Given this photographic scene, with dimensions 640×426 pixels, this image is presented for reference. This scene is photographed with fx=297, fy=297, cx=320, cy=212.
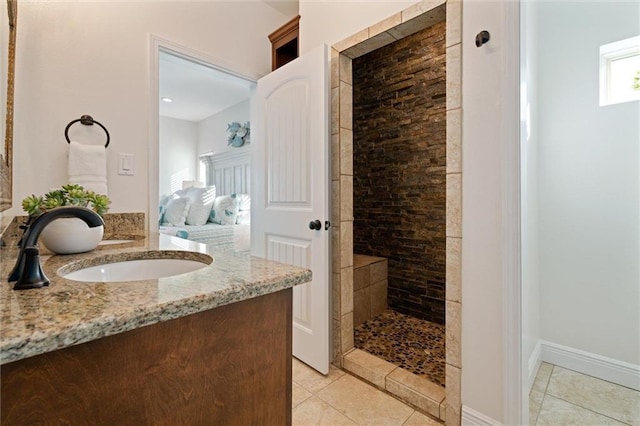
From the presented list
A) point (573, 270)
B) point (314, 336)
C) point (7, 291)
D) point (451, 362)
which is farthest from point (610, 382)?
point (7, 291)

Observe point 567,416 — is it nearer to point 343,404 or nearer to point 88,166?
point 343,404

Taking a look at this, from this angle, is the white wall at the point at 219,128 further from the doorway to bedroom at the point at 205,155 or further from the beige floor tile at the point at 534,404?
the beige floor tile at the point at 534,404

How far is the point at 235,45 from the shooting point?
7.42ft

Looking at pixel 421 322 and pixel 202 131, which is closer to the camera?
pixel 421 322

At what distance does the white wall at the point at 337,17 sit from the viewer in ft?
5.32

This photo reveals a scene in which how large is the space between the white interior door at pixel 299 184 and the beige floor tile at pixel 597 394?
52.5 inches

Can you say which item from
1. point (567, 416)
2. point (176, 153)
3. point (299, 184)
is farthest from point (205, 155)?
point (567, 416)

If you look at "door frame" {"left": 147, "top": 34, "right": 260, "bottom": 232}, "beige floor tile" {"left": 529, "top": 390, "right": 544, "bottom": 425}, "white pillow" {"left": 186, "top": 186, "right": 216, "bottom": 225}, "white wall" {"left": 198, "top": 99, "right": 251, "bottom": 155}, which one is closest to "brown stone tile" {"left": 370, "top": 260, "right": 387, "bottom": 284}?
"beige floor tile" {"left": 529, "top": 390, "right": 544, "bottom": 425}

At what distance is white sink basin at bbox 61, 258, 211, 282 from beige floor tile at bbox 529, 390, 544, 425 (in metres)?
1.72

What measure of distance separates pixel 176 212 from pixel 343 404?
10.1 ft

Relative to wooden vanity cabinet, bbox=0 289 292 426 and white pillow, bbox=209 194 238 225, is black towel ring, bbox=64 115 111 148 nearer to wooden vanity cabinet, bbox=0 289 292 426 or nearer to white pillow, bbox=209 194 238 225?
wooden vanity cabinet, bbox=0 289 292 426

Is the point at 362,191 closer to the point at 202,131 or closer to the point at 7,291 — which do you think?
the point at 7,291

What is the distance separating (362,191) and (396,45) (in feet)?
4.77

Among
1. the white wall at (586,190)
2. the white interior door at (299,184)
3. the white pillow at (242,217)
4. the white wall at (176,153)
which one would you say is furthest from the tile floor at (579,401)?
the white wall at (176,153)
